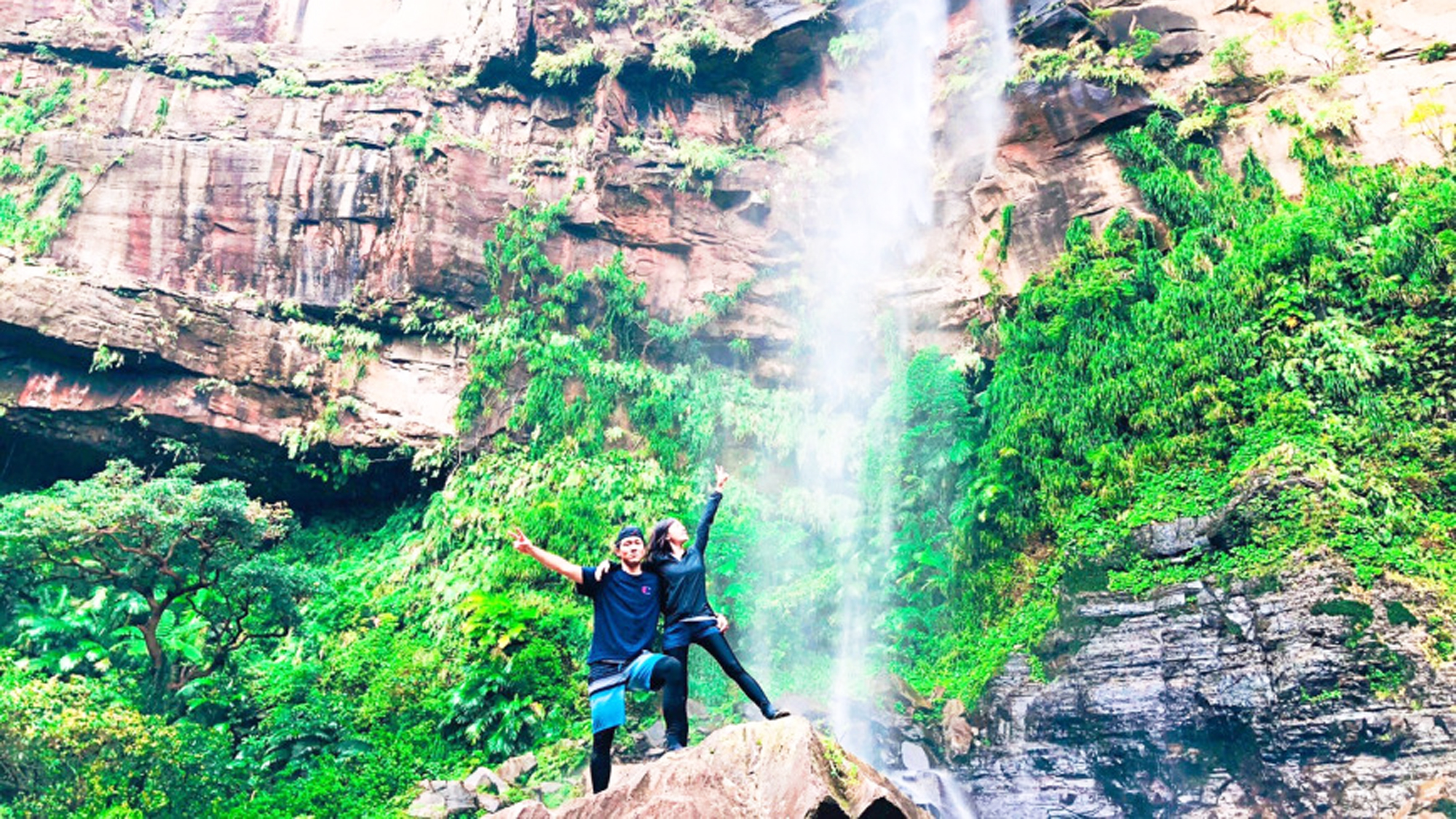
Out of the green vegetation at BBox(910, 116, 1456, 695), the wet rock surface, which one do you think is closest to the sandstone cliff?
the green vegetation at BBox(910, 116, 1456, 695)

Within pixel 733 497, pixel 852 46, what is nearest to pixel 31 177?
pixel 733 497

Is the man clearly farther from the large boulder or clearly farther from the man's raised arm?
the large boulder

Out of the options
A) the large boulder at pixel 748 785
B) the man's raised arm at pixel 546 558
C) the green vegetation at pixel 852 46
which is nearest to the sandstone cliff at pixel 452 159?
the green vegetation at pixel 852 46

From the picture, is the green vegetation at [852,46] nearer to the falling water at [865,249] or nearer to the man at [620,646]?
the falling water at [865,249]

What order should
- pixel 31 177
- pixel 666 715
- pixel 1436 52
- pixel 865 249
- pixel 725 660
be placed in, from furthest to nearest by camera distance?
1. pixel 865 249
2. pixel 31 177
3. pixel 1436 52
4. pixel 666 715
5. pixel 725 660

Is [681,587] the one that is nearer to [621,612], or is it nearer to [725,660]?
[621,612]

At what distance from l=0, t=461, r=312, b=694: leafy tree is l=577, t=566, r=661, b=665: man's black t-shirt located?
7.58m

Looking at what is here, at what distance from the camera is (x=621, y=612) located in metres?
5.12

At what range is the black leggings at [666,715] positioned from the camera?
198 inches

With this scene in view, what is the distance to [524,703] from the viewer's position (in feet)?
36.6

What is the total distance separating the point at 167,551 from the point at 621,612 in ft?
26.9

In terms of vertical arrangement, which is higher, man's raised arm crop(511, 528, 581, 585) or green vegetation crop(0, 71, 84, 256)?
green vegetation crop(0, 71, 84, 256)

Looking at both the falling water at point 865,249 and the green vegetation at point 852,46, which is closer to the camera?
the falling water at point 865,249

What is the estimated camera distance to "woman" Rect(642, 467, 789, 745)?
5188 millimetres
